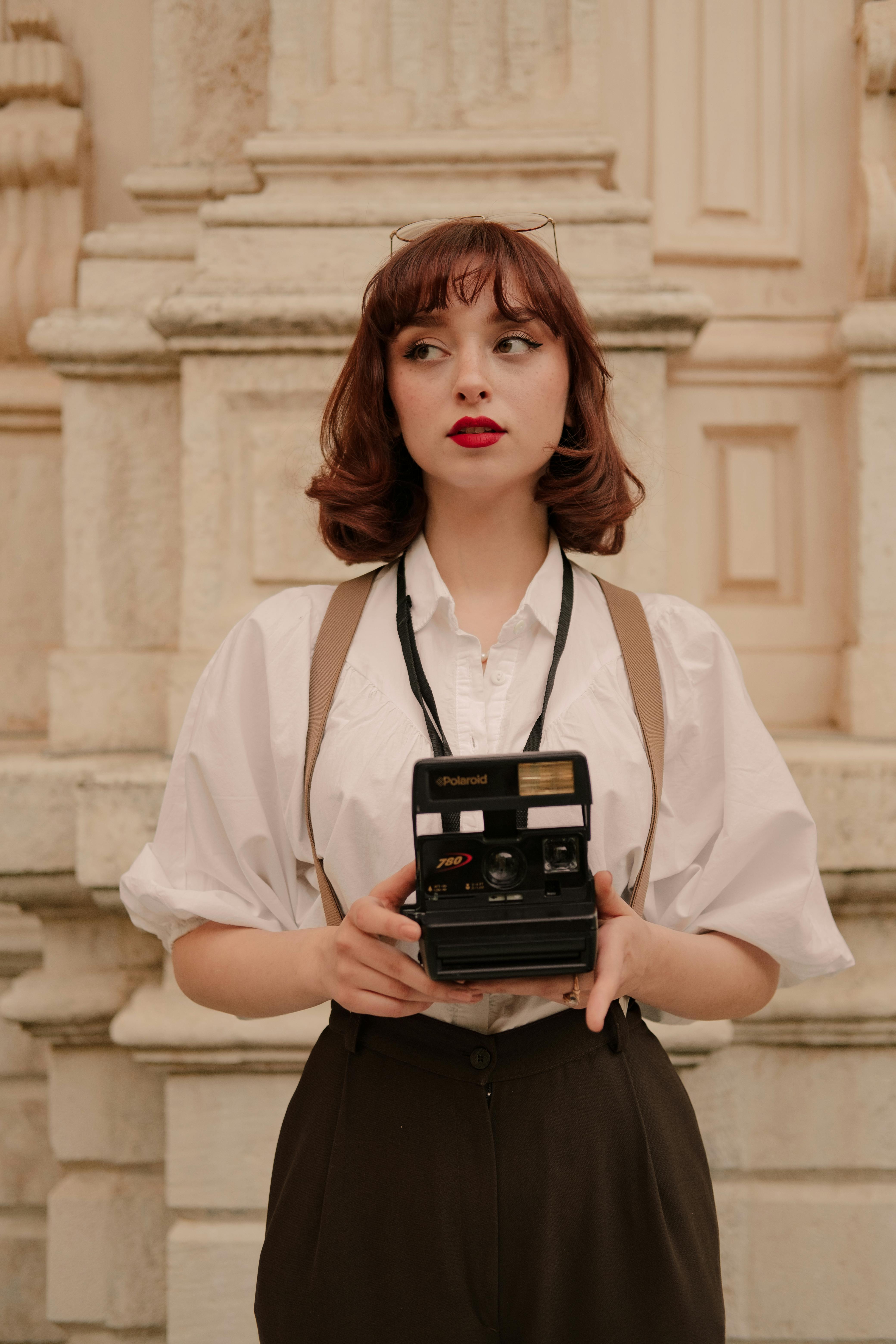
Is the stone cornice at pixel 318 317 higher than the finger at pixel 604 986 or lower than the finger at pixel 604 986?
higher

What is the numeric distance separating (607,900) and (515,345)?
0.68m

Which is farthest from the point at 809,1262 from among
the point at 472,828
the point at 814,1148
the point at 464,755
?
the point at 464,755

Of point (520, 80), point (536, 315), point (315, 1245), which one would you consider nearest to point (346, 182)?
point (520, 80)

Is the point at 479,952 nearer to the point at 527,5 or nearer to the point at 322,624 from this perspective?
the point at 322,624

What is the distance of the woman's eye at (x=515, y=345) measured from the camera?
133 centimetres

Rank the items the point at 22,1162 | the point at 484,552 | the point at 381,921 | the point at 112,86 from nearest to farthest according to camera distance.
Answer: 1. the point at 381,921
2. the point at 484,552
3. the point at 22,1162
4. the point at 112,86

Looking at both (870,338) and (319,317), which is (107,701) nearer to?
(319,317)

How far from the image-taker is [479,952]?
1028 millimetres

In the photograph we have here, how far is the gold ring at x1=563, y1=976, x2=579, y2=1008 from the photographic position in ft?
3.50

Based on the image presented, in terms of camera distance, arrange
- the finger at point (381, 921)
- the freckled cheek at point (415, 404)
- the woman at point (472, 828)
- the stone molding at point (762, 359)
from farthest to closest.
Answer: the stone molding at point (762, 359)
the freckled cheek at point (415, 404)
the woman at point (472, 828)
the finger at point (381, 921)

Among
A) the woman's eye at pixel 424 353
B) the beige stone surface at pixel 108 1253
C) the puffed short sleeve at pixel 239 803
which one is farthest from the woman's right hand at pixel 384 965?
the beige stone surface at pixel 108 1253

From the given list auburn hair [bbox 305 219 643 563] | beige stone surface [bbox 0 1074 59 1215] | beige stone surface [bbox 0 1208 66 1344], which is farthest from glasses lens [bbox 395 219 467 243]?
beige stone surface [bbox 0 1208 66 1344]

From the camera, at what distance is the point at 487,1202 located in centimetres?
120

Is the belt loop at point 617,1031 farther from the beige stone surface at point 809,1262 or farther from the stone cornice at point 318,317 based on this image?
the stone cornice at point 318,317
